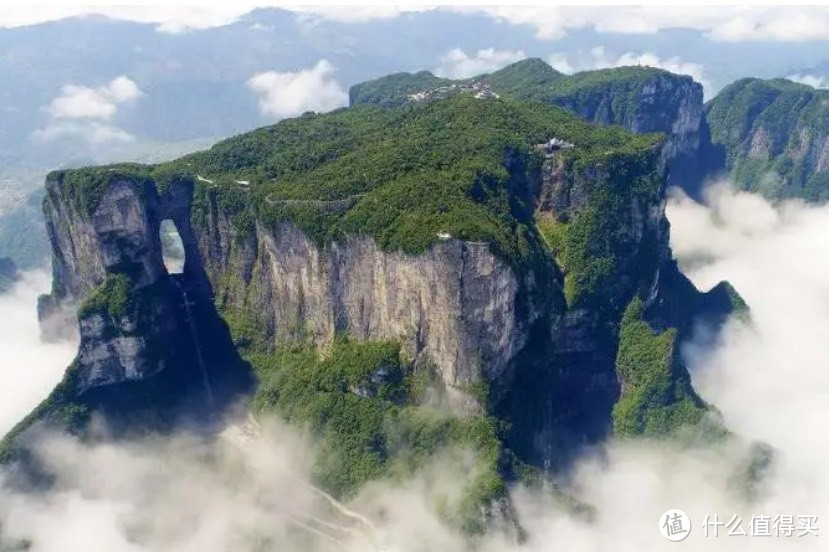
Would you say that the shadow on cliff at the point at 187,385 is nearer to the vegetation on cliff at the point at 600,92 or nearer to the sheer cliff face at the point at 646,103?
the vegetation on cliff at the point at 600,92

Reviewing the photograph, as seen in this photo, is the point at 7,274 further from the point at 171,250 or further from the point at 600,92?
the point at 600,92

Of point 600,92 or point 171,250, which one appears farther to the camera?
point 600,92

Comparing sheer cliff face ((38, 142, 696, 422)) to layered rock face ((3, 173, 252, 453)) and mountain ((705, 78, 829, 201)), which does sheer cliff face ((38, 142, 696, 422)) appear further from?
mountain ((705, 78, 829, 201))

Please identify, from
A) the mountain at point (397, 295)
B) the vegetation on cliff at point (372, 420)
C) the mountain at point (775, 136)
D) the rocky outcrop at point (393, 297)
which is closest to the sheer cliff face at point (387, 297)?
the rocky outcrop at point (393, 297)

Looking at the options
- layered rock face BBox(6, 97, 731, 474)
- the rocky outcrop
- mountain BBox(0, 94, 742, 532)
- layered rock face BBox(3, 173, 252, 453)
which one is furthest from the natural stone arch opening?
the rocky outcrop

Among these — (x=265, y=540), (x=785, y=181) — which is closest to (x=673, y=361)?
(x=265, y=540)

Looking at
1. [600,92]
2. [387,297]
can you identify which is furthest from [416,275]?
[600,92]

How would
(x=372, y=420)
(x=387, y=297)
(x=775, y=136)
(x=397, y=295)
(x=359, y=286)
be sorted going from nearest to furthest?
(x=397, y=295) → (x=387, y=297) → (x=372, y=420) → (x=359, y=286) → (x=775, y=136)
